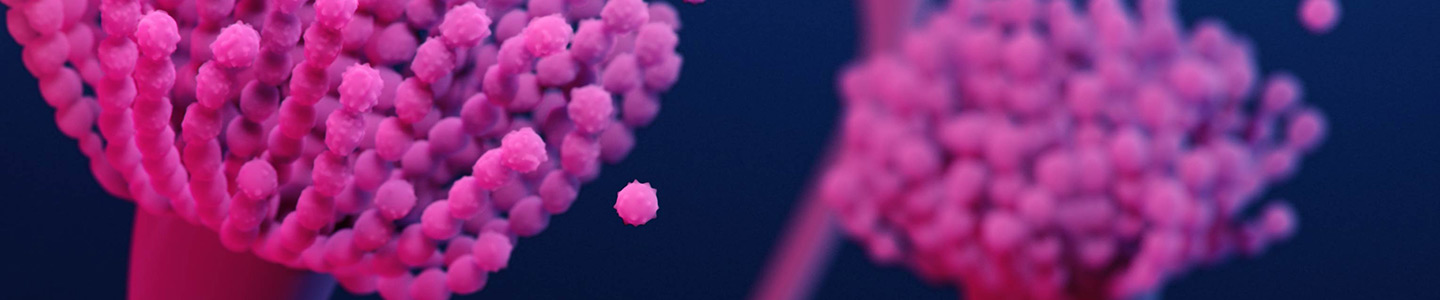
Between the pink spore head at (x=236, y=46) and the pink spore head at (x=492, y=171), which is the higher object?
the pink spore head at (x=236, y=46)

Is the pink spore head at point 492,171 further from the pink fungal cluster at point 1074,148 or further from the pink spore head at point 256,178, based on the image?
the pink fungal cluster at point 1074,148

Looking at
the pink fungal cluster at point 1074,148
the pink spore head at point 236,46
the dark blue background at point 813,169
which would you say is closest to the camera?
the pink spore head at point 236,46

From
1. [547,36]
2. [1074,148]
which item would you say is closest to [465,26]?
[547,36]

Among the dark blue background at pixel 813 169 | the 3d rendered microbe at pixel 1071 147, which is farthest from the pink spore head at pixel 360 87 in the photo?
the dark blue background at pixel 813 169

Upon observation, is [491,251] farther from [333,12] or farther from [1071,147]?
[1071,147]

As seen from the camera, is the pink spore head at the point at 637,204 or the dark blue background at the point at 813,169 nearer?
the pink spore head at the point at 637,204

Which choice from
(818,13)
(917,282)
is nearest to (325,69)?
(818,13)

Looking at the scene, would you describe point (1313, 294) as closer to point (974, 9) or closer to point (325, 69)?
point (974, 9)
